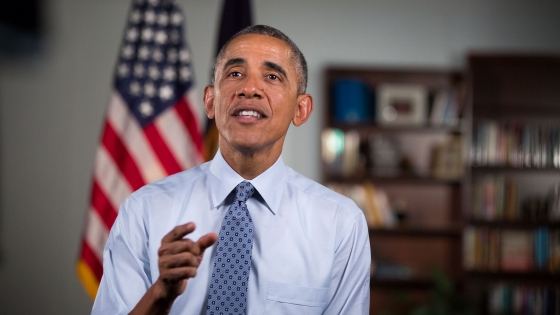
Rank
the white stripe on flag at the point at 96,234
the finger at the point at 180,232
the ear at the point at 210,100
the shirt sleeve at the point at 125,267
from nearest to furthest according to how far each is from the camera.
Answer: the finger at the point at 180,232 < the shirt sleeve at the point at 125,267 < the ear at the point at 210,100 < the white stripe on flag at the point at 96,234

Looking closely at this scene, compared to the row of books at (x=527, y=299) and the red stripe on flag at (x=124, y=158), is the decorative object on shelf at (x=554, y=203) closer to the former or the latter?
the row of books at (x=527, y=299)

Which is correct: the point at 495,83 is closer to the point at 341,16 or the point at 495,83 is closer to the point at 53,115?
the point at 341,16

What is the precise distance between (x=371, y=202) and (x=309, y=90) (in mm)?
948

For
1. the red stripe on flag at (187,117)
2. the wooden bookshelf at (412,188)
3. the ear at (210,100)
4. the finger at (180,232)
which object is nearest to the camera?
the finger at (180,232)

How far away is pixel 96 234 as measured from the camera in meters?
2.38

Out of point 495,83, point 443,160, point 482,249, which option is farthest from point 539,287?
point 495,83

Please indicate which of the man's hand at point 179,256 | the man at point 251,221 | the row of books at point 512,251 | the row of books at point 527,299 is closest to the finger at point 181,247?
the man's hand at point 179,256

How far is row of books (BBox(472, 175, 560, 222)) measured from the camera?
407 cm

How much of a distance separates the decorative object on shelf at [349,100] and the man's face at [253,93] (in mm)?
3078

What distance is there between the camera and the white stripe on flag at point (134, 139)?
2.43 metres

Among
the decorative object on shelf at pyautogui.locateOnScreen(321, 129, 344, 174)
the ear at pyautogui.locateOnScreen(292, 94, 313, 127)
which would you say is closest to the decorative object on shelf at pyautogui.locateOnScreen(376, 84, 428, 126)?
the decorative object on shelf at pyautogui.locateOnScreen(321, 129, 344, 174)

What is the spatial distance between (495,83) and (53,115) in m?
3.22

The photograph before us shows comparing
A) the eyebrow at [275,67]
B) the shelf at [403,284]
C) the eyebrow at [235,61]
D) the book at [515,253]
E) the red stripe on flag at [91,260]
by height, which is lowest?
the shelf at [403,284]

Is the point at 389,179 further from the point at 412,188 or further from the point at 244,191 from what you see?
the point at 244,191
